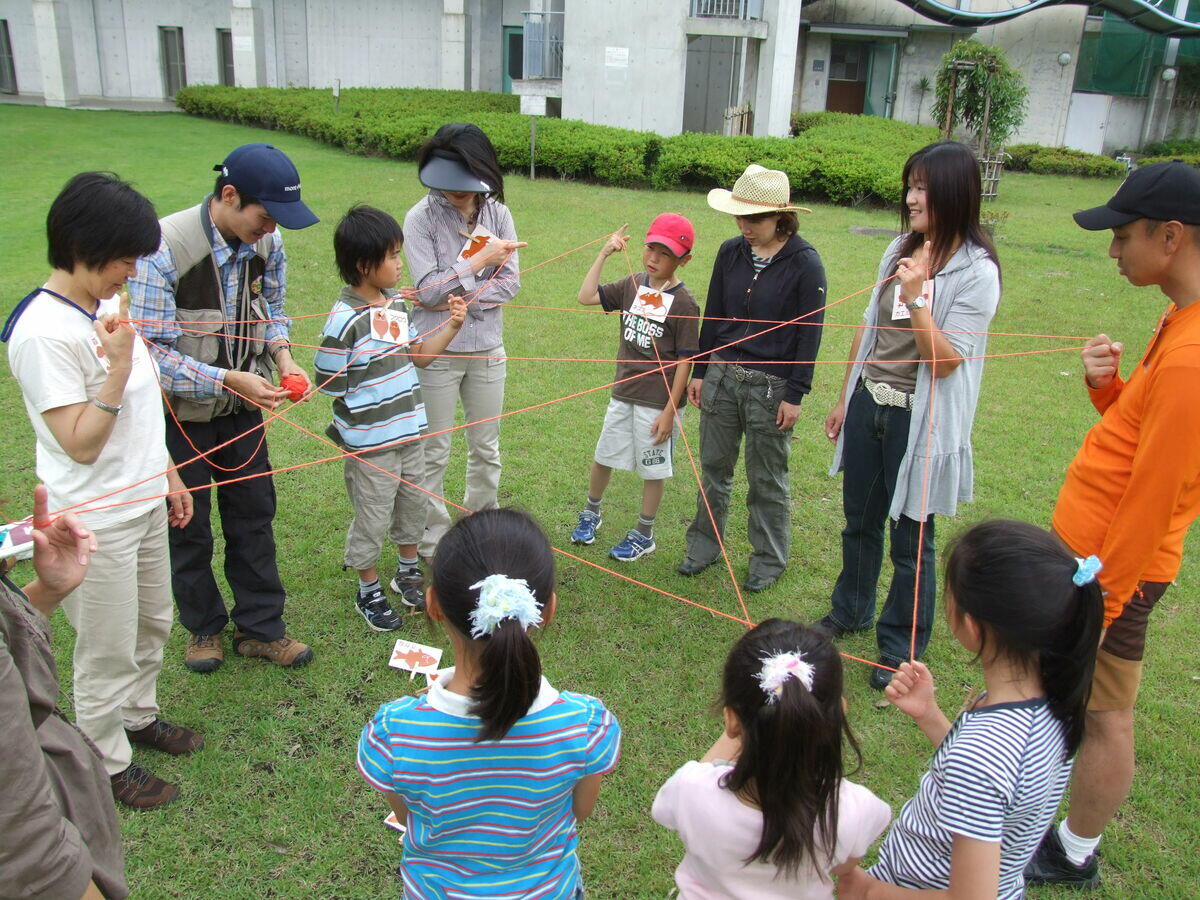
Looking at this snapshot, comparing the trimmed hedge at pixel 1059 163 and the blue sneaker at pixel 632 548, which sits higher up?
the trimmed hedge at pixel 1059 163

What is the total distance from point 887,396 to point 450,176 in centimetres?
204

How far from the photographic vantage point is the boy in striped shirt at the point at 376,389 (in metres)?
3.44

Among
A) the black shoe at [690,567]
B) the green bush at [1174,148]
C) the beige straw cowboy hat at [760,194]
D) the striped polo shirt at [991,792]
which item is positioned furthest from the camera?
the green bush at [1174,148]

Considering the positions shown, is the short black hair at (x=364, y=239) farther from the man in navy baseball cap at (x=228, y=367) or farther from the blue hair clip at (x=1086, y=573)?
the blue hair clip at (x=1086, y=573)

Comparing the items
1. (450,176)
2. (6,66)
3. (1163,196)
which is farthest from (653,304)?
(6,66)

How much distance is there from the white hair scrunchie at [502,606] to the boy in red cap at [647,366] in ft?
8.42

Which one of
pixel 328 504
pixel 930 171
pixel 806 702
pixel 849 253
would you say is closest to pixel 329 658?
pixel 328 504

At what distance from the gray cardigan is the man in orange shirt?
533 millimetres

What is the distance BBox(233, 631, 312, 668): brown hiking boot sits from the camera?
348 cm

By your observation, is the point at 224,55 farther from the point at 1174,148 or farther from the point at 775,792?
the point at 775,792

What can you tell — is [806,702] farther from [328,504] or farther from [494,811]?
[328,504]

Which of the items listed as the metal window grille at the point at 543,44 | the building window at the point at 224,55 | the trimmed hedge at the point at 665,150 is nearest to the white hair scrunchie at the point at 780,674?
the trimmed hedge at the point at 665,150

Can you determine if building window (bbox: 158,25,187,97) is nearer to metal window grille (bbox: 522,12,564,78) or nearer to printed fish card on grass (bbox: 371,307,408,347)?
metal window grille (bbox: 522,12,564,78)

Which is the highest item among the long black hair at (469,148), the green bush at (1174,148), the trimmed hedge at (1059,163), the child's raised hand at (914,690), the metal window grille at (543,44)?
the metal window grille at (543,44)
